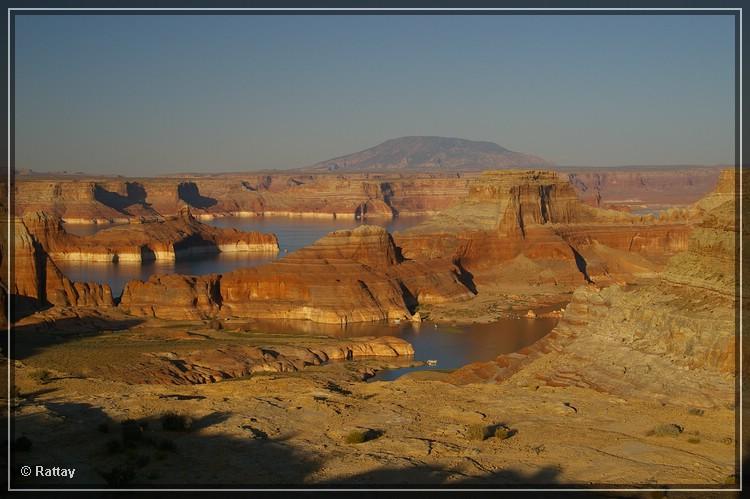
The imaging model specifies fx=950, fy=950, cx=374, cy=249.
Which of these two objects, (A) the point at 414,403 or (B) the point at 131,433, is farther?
(A) the point at 414,403

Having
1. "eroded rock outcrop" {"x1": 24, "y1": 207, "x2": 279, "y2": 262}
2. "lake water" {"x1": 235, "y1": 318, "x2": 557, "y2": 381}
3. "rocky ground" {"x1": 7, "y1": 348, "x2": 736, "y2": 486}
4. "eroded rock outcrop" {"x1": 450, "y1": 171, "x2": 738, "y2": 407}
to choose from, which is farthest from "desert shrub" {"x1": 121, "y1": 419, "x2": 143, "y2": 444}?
"eroded rock outcrop" {"x1": 24, "y1": 207, "x2": 279, "y2": 262}

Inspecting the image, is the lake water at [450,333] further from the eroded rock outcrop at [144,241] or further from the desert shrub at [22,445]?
the eroded rock outcrop at [144,241]

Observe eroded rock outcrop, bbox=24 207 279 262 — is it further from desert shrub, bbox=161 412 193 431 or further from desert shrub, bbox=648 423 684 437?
desert shrub, bbox=648 423 684 437

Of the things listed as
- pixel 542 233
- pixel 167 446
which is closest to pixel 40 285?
pixel 542 233

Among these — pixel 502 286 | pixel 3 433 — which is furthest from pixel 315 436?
pixel 502 286

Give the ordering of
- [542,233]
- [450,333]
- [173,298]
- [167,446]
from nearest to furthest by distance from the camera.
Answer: [167,446]
[450,333]
[173,298]
[542,233]

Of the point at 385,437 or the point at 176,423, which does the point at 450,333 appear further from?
the point at 176,423
